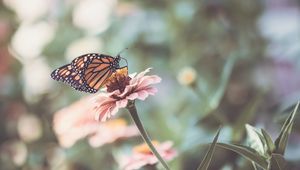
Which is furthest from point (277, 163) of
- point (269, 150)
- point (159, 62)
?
point (159, 62)

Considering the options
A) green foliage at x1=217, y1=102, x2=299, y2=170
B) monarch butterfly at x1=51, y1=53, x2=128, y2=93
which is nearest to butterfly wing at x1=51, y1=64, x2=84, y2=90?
monarch butterfly at x1=51, y1=53, x2=128, y2=93

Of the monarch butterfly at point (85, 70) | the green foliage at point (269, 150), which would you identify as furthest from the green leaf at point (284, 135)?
the monarch butterfly at point (85, 70)

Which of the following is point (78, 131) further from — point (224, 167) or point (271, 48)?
point (271, 48)

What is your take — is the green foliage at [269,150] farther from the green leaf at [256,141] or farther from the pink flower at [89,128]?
the pink flower at [89,128]

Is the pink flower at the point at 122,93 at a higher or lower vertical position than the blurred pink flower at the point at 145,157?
higher

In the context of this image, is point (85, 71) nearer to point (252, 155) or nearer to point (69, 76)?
point (69, 76)

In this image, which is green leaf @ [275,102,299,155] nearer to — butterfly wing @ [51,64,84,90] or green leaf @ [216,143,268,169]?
green leaf @ [216,143,268,169]

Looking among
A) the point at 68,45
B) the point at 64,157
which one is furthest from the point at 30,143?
the point at 68,45
